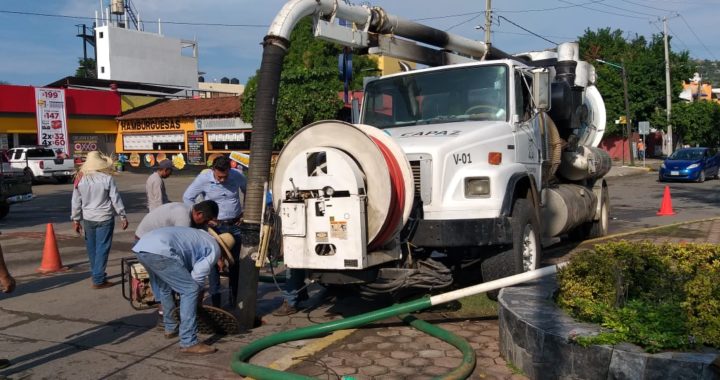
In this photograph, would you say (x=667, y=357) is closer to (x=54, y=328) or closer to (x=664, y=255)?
(x=664, y=255)

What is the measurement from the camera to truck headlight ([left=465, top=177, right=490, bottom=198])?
6520mm

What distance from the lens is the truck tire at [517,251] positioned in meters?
6.57

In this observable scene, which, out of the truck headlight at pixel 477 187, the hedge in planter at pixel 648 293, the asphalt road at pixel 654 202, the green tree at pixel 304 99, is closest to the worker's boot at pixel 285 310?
the truck headlight at pixel 477 187

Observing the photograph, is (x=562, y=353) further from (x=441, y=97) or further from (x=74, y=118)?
(x=74, y=118)

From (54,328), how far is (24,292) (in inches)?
83.5

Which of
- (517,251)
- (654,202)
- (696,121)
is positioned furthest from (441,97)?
(696,121)

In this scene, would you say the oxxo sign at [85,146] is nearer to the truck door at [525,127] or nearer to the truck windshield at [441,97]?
the truck windshield at [441,97]

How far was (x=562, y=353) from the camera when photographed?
14.4ft

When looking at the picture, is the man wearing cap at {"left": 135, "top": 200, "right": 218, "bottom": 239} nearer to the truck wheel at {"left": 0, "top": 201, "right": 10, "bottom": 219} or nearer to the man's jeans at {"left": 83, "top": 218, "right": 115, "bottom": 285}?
the man's jeans at {"left": 83, "top": 218, "right": 115, "bottom": 285}

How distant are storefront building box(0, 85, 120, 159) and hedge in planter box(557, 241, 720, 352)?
32539 millimetres

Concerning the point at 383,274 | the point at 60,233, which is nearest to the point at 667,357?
the point at 383,274

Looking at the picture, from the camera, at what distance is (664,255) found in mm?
5879

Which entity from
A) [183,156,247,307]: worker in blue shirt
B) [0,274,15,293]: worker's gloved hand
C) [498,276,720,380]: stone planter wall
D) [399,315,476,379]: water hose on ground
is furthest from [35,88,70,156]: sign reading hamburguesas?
[498,276,720,380]: stone planter wall

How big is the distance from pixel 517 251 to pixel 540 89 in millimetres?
2198
